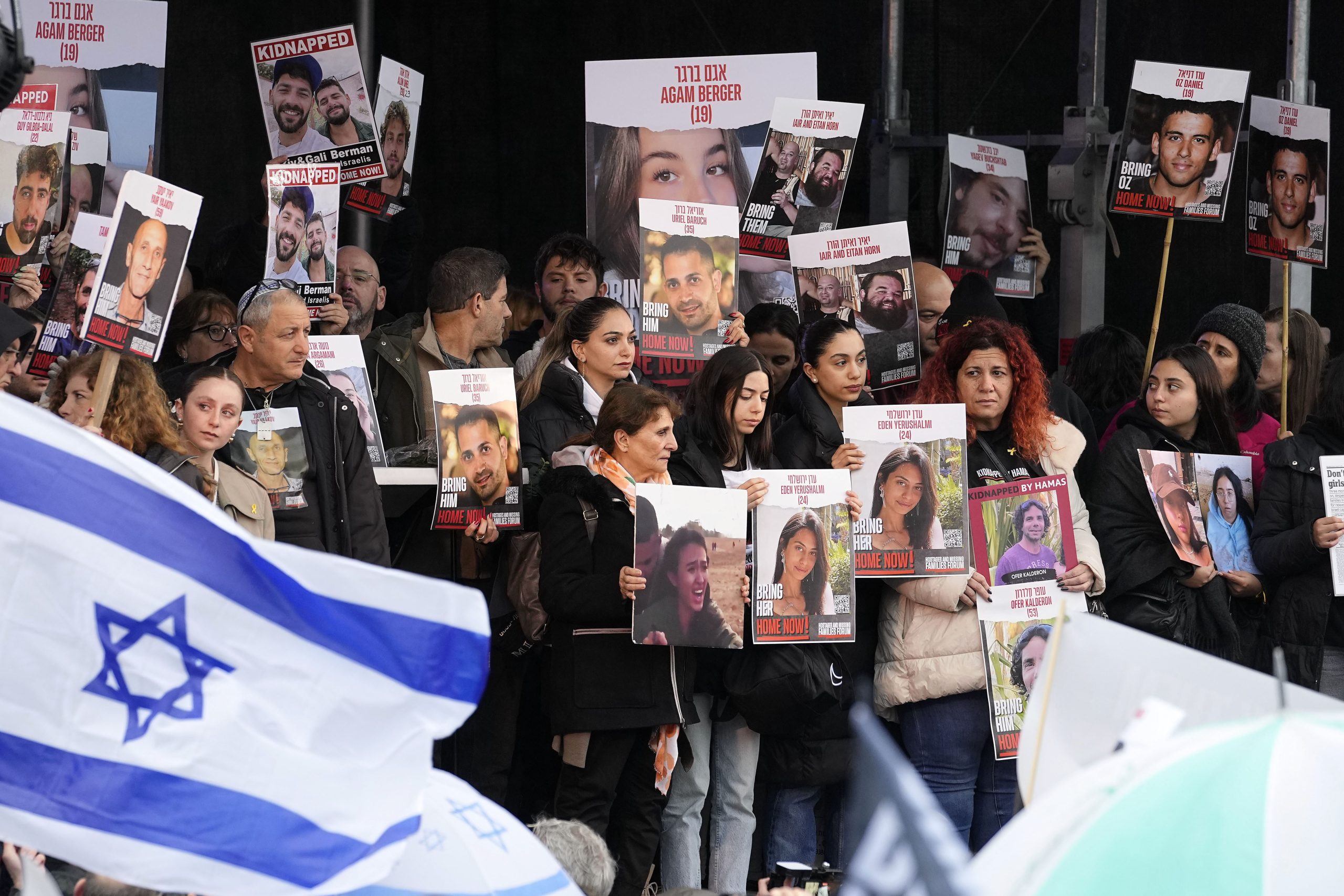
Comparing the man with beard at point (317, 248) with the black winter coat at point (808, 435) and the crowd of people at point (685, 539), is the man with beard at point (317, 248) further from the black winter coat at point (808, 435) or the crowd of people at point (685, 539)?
the black winter coat at point (808, 435)

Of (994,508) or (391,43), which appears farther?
(391,43)

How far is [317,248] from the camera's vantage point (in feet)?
18.6

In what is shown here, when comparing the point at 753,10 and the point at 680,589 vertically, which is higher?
the point at 753,10

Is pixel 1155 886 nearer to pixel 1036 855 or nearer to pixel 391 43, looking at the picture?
pixel 1036 855

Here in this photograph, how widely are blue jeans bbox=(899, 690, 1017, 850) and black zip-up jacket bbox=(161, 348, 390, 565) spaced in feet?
5.64

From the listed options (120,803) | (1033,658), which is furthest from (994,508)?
(120,803)

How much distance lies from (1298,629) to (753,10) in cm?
525

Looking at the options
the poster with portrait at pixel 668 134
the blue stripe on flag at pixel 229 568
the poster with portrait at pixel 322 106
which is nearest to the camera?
the blue stripe on flag at pixel 229 568

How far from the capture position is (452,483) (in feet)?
17.1

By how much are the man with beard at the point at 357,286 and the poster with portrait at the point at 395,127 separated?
0.24 metres

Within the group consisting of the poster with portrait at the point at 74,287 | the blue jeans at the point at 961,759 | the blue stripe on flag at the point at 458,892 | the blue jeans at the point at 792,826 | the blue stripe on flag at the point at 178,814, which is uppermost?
the poster with portrait at the point at 74,287

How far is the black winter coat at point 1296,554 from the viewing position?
5.64m

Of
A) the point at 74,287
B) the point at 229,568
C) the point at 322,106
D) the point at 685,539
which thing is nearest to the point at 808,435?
the point at 685,539

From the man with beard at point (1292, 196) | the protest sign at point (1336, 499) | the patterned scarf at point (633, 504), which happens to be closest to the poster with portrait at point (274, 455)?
the patterned scarf at point (633, 504)
